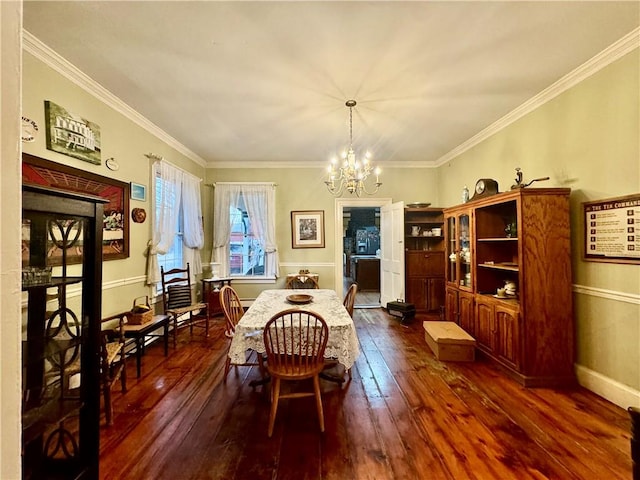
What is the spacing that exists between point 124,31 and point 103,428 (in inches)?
113

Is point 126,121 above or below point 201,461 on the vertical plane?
above

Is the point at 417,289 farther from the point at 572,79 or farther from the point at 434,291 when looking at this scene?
the point at 572,79

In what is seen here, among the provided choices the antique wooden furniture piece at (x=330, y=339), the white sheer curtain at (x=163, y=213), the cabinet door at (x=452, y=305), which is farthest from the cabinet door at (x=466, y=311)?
the white sheer curtain at (x=163, y=213)

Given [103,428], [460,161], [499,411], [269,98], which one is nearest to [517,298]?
[499,411]

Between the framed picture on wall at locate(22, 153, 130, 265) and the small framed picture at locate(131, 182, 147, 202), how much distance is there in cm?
12

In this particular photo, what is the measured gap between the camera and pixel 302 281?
5.26 meters

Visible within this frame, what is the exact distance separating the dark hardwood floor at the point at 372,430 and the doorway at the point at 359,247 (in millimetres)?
2845

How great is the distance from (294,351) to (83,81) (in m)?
3.06

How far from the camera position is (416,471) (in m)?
1.70

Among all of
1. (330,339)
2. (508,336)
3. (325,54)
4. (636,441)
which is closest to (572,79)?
(325,54)

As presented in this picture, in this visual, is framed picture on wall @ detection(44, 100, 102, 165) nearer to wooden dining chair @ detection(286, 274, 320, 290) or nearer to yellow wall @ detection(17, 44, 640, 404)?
yellow wall @ detection(17, 44, 640, 404)

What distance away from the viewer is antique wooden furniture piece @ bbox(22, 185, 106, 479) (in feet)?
4.35

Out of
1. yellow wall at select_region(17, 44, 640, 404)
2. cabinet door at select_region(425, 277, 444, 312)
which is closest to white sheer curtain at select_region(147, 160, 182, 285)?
yellow wall at select_region(17, 44, 640, 404)

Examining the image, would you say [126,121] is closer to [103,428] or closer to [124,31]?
[124,31]
